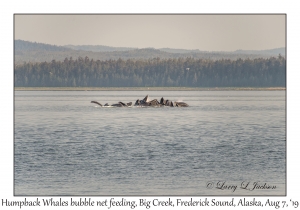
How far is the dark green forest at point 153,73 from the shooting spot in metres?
96.4

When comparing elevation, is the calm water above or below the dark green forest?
below

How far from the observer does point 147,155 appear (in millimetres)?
27672

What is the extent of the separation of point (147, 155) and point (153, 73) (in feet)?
275

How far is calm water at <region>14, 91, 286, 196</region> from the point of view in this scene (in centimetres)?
2264

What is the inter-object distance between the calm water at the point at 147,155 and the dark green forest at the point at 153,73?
53.1 metres

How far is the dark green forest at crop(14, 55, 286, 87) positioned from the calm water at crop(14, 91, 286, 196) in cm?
5310

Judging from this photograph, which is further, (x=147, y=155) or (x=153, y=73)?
(x=153, y=73)

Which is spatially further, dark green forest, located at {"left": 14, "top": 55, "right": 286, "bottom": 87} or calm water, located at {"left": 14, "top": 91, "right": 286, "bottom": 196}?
dark green forest, located at {"left": 14, "top": 55, "right": 286, "bottom": 87}

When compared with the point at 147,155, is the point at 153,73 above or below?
above

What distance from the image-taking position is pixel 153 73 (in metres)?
111

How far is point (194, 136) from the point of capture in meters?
33.9
